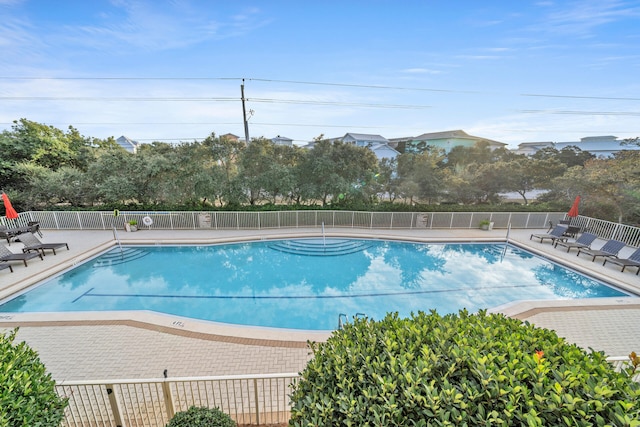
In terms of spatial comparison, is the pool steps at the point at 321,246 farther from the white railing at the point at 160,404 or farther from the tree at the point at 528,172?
the tree at the point at 528,172

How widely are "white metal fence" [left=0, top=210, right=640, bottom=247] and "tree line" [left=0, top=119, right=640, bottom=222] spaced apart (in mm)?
881

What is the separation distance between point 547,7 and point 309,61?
459 inches

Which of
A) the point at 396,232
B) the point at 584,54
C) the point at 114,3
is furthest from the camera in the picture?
the point at 396,232

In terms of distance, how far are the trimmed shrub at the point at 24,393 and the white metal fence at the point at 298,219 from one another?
35.1ft

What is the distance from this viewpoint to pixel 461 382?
1.78 m

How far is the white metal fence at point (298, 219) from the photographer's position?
12.4 meters

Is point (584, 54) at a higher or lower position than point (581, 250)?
higher

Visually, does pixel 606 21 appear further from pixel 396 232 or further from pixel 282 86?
pixel 282 86

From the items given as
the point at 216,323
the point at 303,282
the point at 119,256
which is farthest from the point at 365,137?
the point at 216,323

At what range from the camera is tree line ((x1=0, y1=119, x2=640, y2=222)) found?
1306 centimetres

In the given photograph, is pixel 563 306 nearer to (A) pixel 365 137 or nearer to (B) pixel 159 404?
(B) pixel 159 404

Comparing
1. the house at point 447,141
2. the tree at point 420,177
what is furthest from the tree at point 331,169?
the house at point 447,141

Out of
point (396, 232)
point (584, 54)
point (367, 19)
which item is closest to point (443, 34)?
point (367, 19)

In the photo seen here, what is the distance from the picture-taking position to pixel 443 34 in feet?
40.2
